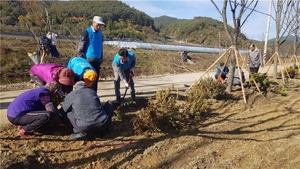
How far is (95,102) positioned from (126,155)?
0.78 m

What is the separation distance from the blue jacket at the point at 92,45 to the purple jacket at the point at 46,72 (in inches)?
34.0

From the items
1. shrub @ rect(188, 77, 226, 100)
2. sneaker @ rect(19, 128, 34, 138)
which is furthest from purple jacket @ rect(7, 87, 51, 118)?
shrub @ rect(188, 77, 226, 100)

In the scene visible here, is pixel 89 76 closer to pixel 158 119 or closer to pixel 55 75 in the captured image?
pixel 55 75

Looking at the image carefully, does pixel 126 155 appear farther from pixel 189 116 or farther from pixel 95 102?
pixel 189 116

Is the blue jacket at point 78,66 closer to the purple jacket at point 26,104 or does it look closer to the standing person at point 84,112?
the standing person at point 84,112

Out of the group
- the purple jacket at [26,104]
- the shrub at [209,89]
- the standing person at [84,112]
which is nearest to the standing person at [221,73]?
the shrub at [209,89]

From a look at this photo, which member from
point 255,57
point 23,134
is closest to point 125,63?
point 23,134

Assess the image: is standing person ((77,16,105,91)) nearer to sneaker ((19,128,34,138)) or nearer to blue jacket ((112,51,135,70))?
blue jacket ((112,51,135,70))

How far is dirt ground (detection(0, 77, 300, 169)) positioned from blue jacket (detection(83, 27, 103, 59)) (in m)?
1.26

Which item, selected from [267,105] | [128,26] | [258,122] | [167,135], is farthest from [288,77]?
[128,26]

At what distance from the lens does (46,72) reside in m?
3.80

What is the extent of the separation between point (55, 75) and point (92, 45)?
1.17 m

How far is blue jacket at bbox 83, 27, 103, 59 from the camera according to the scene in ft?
15.1

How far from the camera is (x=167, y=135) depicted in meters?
3.83
